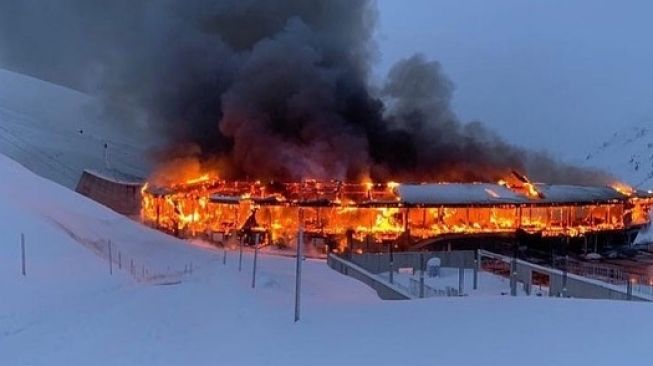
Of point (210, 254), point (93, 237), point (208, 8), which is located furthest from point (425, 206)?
point (208, 8)

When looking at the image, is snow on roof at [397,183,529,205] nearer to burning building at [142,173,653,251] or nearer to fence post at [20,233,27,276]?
burning building at [142,173,653,251]

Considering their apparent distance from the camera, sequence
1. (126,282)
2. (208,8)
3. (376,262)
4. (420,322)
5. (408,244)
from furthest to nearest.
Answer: (208,8)
(408,244)
(376,262)
(126,282)
(420,322)

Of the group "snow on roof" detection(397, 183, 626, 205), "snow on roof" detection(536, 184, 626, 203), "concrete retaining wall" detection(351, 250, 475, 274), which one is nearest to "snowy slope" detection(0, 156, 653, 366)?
"concrete retaining wall" detection(351, 250, 475, 274)

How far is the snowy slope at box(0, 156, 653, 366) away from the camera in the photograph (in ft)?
27.5

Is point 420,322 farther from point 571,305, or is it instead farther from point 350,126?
point 350,126

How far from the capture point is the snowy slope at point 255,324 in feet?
27.5

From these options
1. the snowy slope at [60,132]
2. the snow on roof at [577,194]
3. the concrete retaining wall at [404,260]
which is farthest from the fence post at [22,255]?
the snowy slope at [60,132]

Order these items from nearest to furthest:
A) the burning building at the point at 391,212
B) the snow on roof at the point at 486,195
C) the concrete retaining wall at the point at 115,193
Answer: the burning building at the point at 391,212, the snow on roof at the point at 486,195, the concrete retaining wall at the point at 115,193

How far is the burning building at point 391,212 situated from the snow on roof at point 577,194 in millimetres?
41

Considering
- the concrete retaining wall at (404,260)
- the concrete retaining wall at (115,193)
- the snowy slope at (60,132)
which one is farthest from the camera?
the snowy slope at (60,132)

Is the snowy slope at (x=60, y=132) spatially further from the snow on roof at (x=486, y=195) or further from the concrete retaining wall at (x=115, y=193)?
the snow on roof at (x=486, y=195)

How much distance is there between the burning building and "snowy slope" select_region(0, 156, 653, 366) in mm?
11699

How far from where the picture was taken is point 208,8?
4062 cm

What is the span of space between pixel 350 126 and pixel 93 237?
17154 millimetres
